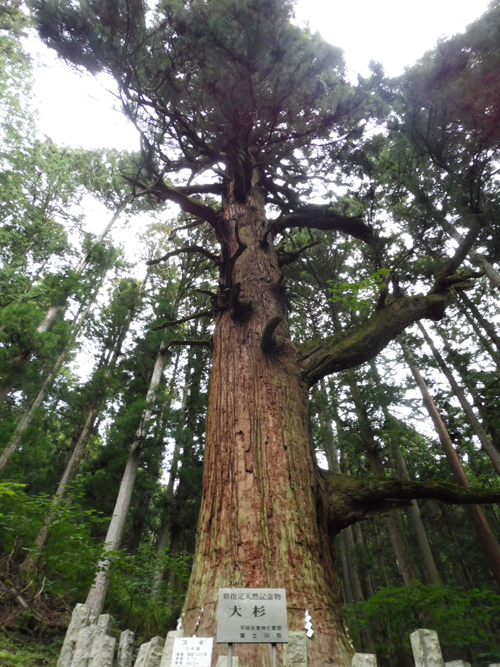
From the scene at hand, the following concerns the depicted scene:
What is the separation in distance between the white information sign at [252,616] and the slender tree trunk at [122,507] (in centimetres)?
415

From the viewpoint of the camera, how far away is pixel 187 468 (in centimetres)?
973

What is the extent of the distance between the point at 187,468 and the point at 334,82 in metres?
8.78

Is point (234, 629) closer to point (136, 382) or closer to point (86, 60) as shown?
point (86, 60)

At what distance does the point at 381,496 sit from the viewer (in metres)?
2.76

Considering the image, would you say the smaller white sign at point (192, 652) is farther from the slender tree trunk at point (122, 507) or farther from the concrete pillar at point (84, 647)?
the slender tree trunk at point (122, 507)

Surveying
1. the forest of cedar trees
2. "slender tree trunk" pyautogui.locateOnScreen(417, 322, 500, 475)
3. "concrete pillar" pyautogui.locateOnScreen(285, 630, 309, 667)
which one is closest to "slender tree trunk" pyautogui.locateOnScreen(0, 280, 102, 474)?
the forest of cedar trees

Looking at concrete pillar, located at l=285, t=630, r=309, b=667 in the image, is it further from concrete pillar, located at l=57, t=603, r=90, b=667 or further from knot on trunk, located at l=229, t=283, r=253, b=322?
knot on trunk, located at l=229, t=283, r=253, b=322

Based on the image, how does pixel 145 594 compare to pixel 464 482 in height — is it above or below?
below

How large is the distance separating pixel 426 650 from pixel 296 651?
0.51 m

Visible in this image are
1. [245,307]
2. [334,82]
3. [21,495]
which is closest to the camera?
[245,307]

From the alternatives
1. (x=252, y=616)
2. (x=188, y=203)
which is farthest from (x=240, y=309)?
(x=252, y=616)

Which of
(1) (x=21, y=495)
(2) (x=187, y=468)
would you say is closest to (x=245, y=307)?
(1) (x=21, y=495)

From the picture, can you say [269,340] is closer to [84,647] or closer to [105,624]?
[105,624]

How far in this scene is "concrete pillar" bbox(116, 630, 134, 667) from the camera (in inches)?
81.9
